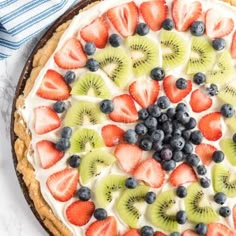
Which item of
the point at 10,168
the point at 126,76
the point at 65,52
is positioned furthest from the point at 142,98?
the point at 10,168

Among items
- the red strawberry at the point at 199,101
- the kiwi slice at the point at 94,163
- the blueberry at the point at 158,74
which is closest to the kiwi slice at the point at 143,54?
the blueberry at the point at 158,74

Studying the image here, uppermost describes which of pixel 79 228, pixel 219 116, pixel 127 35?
pixel 127 35

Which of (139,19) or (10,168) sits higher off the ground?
(139,19)

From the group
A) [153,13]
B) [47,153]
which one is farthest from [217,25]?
[47,153]

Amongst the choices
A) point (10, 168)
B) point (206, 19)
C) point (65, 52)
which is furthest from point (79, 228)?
point (206, 19)

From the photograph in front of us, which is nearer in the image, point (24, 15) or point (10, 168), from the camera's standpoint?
point (24, 15)

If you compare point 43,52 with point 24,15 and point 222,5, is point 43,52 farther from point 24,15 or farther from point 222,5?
point 222,5

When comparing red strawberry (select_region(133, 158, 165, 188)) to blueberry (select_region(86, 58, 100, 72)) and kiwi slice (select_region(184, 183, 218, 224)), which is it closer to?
kiwi slice (select_region(184, 183, 218, 224))

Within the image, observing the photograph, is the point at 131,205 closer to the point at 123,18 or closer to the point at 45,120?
the point at 45,120
